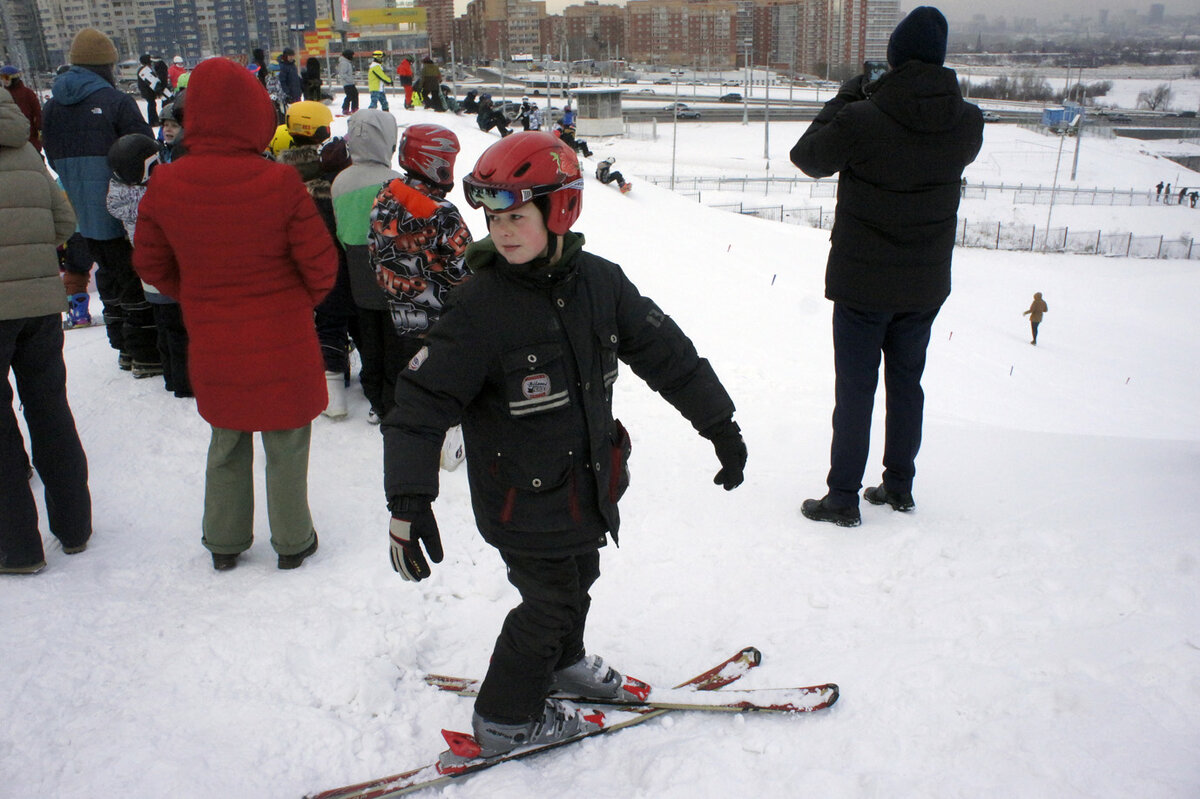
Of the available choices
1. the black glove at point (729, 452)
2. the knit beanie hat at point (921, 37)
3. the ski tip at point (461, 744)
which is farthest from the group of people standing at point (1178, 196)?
the ski tip at point (461, 744)

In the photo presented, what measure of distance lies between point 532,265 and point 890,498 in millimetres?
2580

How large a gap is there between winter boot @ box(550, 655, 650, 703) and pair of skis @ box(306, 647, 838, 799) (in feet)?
0.07

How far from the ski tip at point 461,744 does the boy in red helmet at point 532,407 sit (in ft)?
0.09

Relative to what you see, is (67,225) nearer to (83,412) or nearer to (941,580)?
(83,412)

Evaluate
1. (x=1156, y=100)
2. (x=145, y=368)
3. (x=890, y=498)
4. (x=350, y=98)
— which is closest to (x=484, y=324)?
(x=890, y=498)

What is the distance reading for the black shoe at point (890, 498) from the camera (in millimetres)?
3979

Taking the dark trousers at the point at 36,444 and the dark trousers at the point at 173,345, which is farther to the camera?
the dark trousers at the point at 173,345

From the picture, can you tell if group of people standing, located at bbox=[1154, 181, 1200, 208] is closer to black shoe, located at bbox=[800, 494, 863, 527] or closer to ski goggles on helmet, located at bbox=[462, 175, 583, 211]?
black shoe, located at bbox=[800, 494, 863, 527]

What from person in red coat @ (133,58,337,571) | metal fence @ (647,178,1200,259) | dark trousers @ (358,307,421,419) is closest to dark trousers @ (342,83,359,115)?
metal fence @ (647,178,1200,259)

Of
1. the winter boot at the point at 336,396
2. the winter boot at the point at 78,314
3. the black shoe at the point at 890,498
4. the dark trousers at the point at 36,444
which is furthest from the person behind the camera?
the winter boot at the point at 78,314

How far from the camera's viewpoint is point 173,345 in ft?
16.7

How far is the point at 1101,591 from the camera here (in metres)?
3.10

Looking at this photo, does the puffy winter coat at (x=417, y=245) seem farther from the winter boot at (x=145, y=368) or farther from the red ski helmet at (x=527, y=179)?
the winter boot at (x=145, y=368)

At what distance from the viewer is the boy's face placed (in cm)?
216
